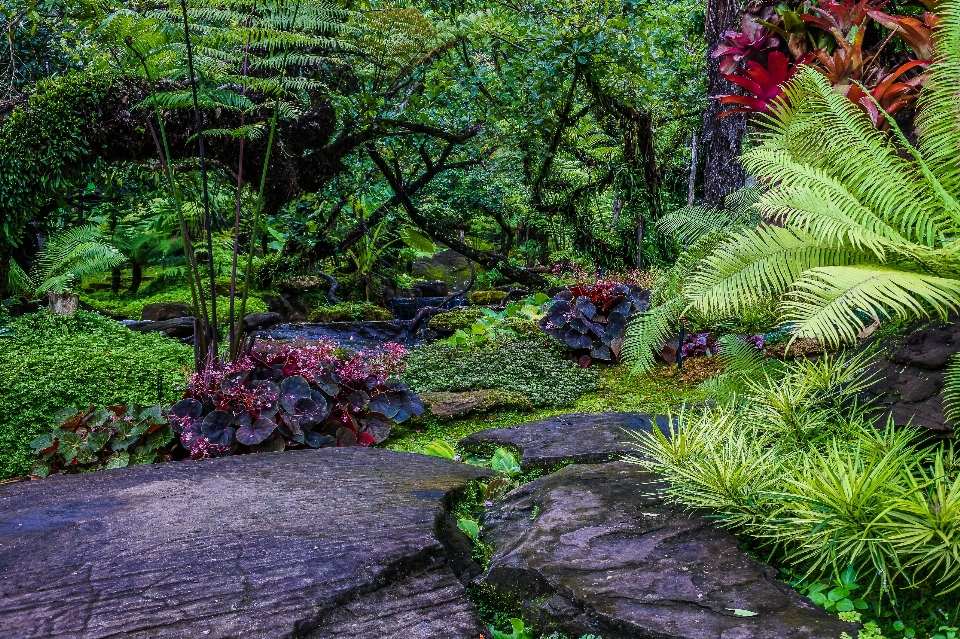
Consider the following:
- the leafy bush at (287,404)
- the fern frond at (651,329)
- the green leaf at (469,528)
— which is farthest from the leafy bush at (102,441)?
the fern frond at (651,329)

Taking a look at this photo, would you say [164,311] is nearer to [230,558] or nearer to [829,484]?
[230,558]

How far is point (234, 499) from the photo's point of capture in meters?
2.60

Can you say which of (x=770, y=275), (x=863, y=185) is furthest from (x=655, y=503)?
(x=863, y=185)

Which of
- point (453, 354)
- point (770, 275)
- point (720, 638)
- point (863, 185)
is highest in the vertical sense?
point (863, 185)

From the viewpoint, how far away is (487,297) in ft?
36.1

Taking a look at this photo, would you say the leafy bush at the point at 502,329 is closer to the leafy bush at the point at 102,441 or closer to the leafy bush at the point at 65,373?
the leafy bush at the point at 65,373

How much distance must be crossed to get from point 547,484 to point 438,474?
547 millimetres

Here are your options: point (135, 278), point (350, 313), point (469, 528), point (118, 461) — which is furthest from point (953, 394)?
point (135, 278)

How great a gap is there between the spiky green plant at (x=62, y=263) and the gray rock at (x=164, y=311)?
134 centimetres

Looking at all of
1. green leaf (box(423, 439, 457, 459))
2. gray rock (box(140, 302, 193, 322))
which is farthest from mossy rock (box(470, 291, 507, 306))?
green leaf (box(423, 439, 457, 459))

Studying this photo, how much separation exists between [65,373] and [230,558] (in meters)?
2.67

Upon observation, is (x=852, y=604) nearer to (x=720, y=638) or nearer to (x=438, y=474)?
(x=720, y=638)

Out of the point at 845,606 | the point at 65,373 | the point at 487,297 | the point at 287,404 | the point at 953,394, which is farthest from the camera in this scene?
the point at 487,297

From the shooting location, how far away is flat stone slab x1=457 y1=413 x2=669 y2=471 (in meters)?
3.39
